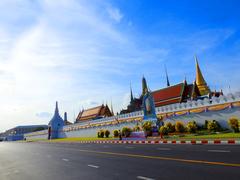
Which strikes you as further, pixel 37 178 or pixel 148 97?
pixel 148 97

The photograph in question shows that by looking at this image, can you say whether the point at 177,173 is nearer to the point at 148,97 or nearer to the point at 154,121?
the point at 154,121

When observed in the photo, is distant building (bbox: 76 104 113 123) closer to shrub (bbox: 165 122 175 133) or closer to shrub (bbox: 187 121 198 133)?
shrub (bbox: 165 122 175 133)

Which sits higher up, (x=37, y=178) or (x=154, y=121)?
(x=154, y=121)

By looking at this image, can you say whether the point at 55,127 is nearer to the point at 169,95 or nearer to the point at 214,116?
the point at 169,95

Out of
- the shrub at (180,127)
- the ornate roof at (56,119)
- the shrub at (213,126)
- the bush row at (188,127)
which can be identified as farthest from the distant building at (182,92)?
the ornate roof at (56,119)

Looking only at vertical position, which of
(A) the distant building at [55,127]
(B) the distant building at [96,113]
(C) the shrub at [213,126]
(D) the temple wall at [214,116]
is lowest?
(C) the shrub at [213,126]

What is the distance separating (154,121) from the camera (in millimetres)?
35719

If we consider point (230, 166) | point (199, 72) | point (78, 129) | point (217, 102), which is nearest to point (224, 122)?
point (217, 102)

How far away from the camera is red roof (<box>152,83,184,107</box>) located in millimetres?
49250

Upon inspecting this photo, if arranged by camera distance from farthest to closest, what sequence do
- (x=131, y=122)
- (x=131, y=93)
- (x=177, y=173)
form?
(x=131, y=93), (x=131, y=122), (x=177, y=173)

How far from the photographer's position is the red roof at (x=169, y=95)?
162ft

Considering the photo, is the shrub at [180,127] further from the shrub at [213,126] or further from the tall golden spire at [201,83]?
the tall golden spire at [201,83]

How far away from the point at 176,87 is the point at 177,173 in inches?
1776

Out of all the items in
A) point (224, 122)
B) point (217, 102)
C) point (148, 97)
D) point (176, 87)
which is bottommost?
point (224, 122)
